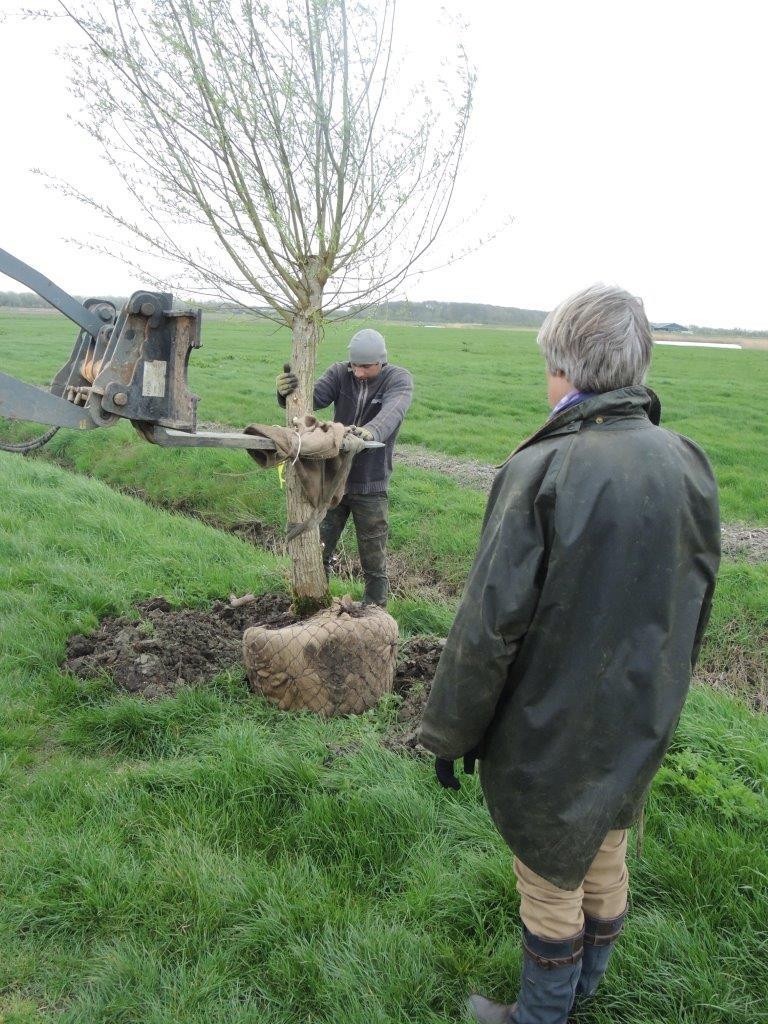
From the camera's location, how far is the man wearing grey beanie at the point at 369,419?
507 cm

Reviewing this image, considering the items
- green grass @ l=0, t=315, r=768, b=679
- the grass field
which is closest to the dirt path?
green grass @ l=0, t=315, r=768, b=679

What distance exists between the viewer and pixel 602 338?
6.35ft

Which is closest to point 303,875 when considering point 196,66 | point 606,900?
point 606,900

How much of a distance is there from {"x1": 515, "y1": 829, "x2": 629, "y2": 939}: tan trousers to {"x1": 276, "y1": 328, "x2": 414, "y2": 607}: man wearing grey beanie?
119 inches

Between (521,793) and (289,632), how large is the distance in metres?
2.31

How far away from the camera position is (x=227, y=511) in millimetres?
9000

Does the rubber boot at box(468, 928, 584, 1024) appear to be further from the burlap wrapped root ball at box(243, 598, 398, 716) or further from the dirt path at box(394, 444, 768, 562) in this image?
the dirt path at box(394, 444, 768, 562)

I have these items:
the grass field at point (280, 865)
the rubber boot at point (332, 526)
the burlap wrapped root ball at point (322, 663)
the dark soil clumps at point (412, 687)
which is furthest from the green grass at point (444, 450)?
the burlap wrapped root ball at point (322, 663)

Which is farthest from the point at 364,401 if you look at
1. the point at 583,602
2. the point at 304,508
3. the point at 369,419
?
the point at 583,602

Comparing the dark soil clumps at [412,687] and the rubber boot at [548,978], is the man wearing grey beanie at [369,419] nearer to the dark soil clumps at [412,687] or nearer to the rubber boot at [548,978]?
the dark soil clumps at [412,687]

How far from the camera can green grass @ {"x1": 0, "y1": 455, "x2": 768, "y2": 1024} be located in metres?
2.50

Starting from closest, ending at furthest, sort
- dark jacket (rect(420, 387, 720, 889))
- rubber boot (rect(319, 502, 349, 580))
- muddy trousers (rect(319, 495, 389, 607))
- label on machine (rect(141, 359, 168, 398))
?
dark jacket (rect(420, 387, 720, 889)), label on machine (rect(141, 359, 168, 398)), muddy trousers (rect(319, 495, 389, 607)), rubber boot (rect(319, 502, 349, 580))

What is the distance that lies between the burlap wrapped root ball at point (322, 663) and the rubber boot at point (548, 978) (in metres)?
2.03

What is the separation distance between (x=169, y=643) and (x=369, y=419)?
1.98m
